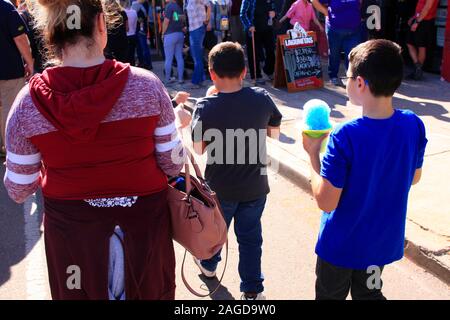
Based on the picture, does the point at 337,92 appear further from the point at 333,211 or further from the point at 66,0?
the point at 66,0

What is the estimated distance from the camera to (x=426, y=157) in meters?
5.29

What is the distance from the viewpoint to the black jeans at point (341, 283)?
7.47 ft

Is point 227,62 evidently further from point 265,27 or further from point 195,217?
Answer: point 265,27

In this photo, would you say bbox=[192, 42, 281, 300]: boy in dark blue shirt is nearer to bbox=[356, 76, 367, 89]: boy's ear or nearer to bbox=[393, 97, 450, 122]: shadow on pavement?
bbox=[356, 76, 367, 89]: boy's ear

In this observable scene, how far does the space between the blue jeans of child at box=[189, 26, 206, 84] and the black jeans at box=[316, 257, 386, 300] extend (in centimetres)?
701

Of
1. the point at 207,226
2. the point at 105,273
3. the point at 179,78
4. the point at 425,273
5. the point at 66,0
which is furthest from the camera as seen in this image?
the point at 179,78

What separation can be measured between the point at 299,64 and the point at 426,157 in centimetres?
362

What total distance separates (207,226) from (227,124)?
0.89 meters

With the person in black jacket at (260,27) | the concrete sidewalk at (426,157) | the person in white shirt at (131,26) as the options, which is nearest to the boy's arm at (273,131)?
the concrete sidewalk at (426,157)

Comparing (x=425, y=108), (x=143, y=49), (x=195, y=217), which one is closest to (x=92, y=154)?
(x=195, y=217)

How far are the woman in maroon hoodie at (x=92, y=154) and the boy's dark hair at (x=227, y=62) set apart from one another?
3.22ft

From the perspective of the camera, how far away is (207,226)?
6.71 feet
